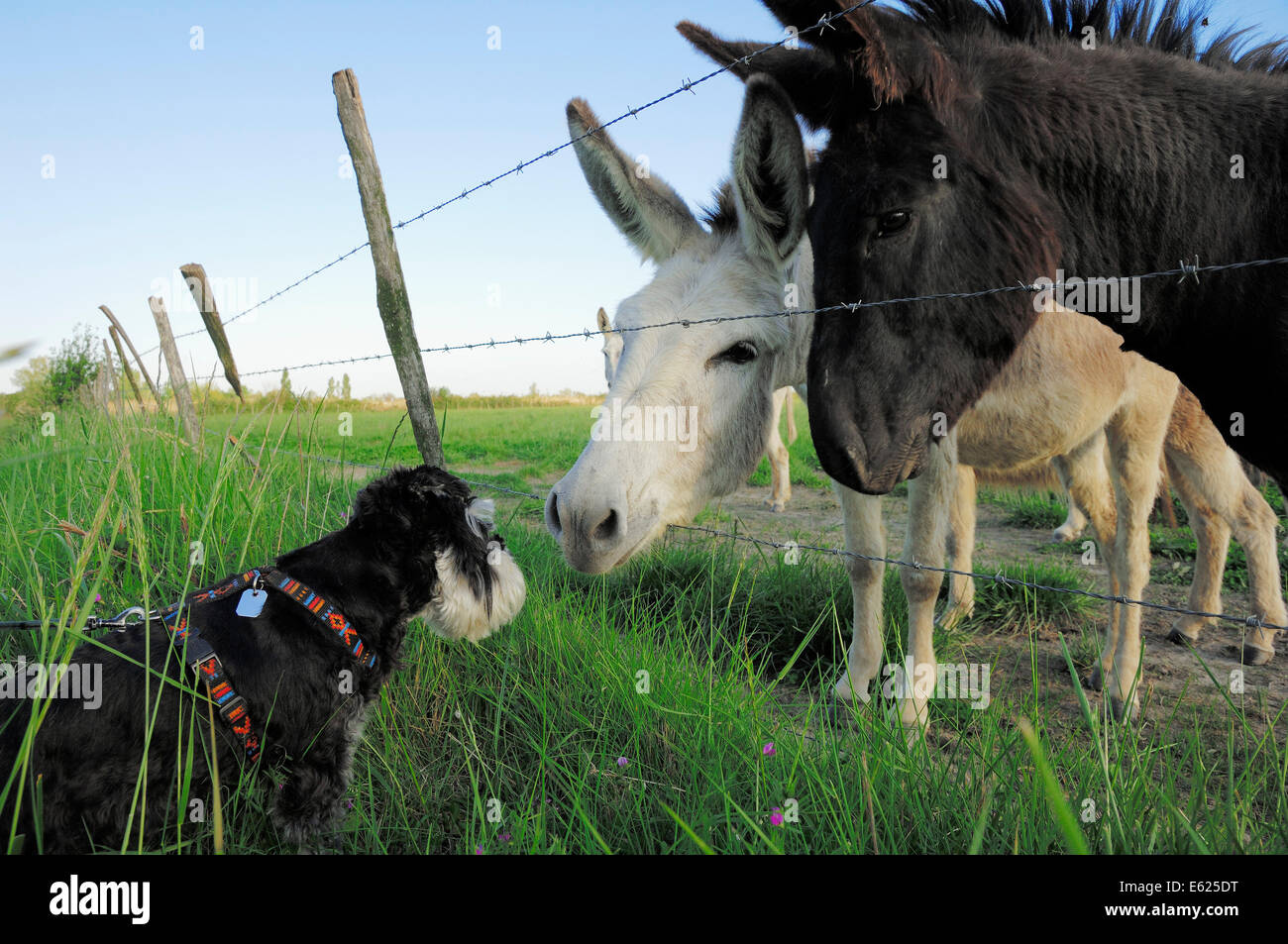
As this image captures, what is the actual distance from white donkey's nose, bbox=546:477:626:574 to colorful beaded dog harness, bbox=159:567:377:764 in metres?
0.81

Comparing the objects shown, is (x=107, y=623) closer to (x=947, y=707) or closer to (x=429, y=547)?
(x=429, y=547)

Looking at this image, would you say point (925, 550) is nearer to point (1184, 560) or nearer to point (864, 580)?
point (864, 580)

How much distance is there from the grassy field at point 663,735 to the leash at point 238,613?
0.42 feet

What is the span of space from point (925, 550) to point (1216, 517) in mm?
2627

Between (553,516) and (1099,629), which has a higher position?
(553,516)

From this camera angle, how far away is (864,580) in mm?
3178

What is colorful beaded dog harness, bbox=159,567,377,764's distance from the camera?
1.85m

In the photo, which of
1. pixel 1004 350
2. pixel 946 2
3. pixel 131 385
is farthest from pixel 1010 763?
pixel 131 385

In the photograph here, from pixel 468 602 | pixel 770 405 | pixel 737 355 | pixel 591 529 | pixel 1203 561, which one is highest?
pixel 737 355

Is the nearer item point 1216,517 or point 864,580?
point 864,580

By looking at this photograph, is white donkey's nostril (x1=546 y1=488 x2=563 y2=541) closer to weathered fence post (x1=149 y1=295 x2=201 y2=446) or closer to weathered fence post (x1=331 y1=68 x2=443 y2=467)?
weathered fence post (x1=331 y1=68 x2=443 y2=467)

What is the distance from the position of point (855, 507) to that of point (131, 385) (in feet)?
16.9

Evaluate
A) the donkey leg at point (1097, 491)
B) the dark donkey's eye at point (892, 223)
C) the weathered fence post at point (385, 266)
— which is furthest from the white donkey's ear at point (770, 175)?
the donkey leg at point (1097, 491)

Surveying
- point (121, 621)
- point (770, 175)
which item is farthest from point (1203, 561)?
point (121, 621)
